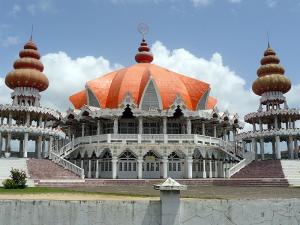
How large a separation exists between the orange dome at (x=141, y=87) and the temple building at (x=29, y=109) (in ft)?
17.8

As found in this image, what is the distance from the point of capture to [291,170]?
1673 inches

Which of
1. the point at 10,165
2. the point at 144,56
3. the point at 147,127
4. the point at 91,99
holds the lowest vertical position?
the point at 10,165

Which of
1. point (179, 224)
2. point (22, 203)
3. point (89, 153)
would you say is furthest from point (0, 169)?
point (179, 224)

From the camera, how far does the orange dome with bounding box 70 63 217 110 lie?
50.9m

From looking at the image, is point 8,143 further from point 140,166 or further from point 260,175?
point 260,175

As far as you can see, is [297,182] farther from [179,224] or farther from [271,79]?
[179,224]

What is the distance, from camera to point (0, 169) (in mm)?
39469

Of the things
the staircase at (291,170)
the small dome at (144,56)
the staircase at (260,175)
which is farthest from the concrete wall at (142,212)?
the small dome at (144,56)

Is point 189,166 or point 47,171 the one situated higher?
point 189,166

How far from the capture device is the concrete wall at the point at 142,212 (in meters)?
11.3

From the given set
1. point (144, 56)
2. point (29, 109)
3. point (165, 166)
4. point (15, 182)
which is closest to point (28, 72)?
point (29, 109)


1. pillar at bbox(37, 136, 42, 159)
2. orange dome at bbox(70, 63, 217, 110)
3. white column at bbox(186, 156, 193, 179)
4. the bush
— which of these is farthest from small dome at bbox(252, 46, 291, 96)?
the bush

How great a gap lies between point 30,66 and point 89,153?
1786 cm

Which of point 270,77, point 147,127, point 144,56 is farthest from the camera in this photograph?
point 144,56
